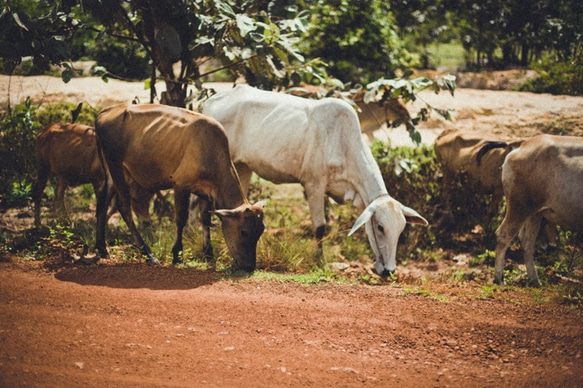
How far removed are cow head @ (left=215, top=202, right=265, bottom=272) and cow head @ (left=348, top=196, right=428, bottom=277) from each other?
1.30 meters

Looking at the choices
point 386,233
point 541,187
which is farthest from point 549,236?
point 386,233

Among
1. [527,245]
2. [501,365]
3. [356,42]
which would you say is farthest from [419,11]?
[501,365]

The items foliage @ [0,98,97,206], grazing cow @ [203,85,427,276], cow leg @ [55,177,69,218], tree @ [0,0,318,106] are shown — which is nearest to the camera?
grazing cow @ [203,85,427,276]

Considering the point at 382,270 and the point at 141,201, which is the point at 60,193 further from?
the point at 382,270

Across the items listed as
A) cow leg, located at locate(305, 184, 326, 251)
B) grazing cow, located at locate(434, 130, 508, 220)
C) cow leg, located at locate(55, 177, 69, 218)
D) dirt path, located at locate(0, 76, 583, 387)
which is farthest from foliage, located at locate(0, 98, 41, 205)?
grazing cow, located at locate(434, 130, 508, 220)

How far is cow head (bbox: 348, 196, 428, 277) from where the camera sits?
7.08 metres

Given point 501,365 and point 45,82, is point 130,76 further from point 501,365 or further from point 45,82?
point 501,365

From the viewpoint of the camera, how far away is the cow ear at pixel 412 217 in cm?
734

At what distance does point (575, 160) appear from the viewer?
690 cm

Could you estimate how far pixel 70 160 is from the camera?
27.9 ft

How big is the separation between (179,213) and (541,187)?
4.52m

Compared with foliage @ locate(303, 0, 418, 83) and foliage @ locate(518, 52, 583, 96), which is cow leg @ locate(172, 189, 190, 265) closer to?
foliage @ locate(303, 0, 418, 83)

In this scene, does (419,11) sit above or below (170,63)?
above

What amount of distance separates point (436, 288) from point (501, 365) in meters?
2.10
